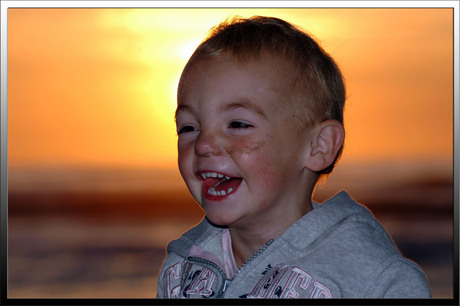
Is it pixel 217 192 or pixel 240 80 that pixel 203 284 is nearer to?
pixel 217 192

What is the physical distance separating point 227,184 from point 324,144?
34cm

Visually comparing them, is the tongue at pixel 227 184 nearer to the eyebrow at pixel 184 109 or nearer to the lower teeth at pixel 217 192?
the lower teeth at pixel 217 192

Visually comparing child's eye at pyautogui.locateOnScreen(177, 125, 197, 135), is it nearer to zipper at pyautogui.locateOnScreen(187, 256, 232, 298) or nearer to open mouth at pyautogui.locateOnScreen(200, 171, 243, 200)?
open mouth at pyautogui.locateOnScreen(200, 171, 243, 200)

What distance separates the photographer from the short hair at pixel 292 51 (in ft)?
5.72

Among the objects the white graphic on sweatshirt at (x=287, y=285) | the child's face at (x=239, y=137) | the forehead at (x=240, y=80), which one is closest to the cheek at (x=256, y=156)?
the child's face at (x=239, y=137)

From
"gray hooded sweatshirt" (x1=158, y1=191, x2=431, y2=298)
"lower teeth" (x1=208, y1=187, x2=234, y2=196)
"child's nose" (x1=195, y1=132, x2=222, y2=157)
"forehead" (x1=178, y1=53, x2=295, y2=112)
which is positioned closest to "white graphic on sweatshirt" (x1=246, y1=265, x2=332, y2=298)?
"gray hooded sweatshirt" (x1=158, y1=191, x2=431, y2=298)

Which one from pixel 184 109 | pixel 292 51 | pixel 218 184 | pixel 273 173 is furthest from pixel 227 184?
pixel 292 51

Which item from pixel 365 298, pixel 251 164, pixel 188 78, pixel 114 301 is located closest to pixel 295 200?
pixel 251 164

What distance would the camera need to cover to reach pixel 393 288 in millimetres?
1539

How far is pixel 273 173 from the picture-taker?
171 cm

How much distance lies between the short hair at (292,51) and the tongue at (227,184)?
0.28 metres

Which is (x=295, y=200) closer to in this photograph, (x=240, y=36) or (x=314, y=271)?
(x=314, y=271)

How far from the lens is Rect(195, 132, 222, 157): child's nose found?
1.66 meters

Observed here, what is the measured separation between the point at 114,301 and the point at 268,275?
493 millimetres
